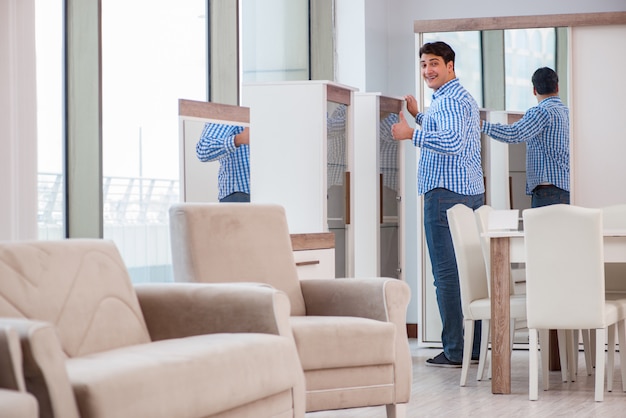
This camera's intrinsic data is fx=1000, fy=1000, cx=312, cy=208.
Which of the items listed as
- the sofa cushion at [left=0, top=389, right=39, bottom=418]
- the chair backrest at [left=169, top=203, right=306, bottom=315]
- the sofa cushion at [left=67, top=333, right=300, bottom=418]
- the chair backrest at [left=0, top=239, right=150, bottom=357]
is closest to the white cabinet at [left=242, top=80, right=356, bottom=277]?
the chair backrest at [left=169, top=203, right=306, bottom=315]

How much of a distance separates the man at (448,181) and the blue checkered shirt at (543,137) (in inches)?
24.6

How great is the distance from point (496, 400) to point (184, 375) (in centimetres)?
236

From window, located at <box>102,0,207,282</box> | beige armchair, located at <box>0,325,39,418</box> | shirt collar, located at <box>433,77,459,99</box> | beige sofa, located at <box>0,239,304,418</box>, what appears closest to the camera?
beige armchair, located at <box>0,325,39,418</box>

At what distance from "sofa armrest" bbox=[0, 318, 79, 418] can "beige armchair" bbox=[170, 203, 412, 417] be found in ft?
4.50

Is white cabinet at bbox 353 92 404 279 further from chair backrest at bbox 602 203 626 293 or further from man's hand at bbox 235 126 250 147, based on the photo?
chair backrest at bbox 602 203 626 293

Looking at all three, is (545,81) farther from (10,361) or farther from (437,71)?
(10,361)

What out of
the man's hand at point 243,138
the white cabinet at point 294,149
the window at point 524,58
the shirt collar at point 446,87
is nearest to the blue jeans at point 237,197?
the white cabinet at point 294,149

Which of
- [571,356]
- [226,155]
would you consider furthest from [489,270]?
[226,155]

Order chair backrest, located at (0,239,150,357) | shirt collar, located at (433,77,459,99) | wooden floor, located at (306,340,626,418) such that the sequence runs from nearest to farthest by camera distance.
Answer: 1. chair backrest, located at (0,239,150,357)
2. wooden floor, located at (306,340,626,418)
3. shirt collar, located at (433,77,459,99)

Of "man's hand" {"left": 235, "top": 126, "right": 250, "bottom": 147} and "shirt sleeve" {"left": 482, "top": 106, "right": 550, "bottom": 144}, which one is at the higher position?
"shirt sleeve" {"left": 482, "top": 106, "right": 550, "bottom": 144}

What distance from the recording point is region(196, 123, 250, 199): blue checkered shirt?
4789 mm

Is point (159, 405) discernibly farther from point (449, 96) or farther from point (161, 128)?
point (449, 96)

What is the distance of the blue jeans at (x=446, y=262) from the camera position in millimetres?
5547

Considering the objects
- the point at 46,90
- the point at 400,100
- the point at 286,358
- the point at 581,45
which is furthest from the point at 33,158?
the point at 581,45
